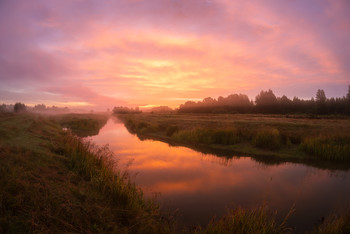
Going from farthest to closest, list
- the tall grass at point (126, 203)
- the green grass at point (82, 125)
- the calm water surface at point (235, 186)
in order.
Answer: the green grass at point (82, 125)
the calm water surface at point (235, 186)
the tall grass at point (126, 203)

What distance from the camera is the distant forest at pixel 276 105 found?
223ft

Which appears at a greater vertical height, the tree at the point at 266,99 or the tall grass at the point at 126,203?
the tree at the point at 266,99

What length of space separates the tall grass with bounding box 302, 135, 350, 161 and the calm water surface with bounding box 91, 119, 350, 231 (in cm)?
223

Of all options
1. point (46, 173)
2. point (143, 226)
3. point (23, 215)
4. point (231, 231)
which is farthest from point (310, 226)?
point (46, 173)

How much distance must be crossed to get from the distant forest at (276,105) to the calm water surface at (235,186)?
6607 cm

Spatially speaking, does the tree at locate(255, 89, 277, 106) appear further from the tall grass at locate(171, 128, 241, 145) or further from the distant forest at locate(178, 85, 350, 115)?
the tall grass at locate(171, 128, 241, 145)

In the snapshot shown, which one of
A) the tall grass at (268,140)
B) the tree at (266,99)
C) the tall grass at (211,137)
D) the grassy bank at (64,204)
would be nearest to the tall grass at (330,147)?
the tall grass at (268,140)

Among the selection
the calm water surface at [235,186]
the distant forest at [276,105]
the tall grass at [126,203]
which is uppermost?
the distant forest at [276,105]

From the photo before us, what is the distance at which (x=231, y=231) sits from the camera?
4.87 meters

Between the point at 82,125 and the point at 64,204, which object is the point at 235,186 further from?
the point at 82,125

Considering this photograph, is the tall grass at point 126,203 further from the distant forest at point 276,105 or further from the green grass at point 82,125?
the distant forest at point 276,105

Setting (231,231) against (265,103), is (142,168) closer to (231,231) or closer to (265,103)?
(231,231)

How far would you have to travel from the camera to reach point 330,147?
1470 centimetres

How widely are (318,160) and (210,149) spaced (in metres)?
8.19
